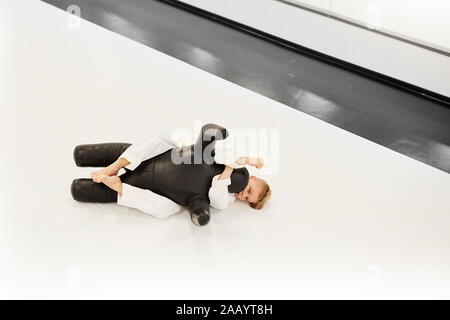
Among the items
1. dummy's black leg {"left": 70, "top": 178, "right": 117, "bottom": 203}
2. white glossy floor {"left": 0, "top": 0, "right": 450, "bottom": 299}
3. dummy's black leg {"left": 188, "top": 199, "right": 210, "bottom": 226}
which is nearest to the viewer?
white glossy floor {"left": 0, "top": 0, "right": 450, "bottom": 299}

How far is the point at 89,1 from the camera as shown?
13.1 feet

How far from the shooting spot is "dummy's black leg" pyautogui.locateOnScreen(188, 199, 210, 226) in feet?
6.36

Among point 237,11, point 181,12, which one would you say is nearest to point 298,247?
point 237,11

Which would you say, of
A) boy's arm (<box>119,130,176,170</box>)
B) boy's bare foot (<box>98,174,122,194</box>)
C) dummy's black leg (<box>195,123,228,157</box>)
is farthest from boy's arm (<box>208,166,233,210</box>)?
boy's bare foot (<box>98,174,122,194</box>)

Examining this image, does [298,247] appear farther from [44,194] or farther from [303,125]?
[44,194]

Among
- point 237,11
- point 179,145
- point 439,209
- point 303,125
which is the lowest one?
point 439,209

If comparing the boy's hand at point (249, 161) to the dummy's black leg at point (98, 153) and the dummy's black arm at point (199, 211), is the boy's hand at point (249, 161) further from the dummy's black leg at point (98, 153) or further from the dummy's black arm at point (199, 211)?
the dummy's black leg at point (98, 153)

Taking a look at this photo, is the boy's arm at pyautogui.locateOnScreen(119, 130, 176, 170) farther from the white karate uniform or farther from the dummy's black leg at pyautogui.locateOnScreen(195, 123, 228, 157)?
the dummy's black leg at pyautogui.locateOnScreen(195, 123, 228, 157)

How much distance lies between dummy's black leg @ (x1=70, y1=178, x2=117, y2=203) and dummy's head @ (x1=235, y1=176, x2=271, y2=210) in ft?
1.63

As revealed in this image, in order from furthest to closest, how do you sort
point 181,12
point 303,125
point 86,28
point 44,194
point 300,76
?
point 181,12
point 86,28
point 300,76
point 303,125
point 44,194

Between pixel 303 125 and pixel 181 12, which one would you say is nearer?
pixel 303 125

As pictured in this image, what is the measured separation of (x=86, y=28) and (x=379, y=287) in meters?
2.50

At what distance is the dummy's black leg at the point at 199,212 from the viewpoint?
1.94 m

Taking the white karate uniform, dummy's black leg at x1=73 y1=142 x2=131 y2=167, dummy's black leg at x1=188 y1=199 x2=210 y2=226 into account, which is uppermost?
dummy's black leg at x1=73 y1=142 x2=131 y2=167
